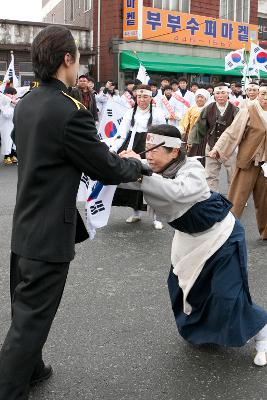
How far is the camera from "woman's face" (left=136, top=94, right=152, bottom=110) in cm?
639

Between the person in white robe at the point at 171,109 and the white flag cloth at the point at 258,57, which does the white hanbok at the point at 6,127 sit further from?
the white flag cloth at the point at 258,57

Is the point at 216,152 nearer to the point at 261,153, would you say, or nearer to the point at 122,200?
the point at 261,153

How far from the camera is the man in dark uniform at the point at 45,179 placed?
229cm

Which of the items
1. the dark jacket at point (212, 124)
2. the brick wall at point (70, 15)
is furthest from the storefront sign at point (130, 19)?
the dark jacket at point (212, 124)

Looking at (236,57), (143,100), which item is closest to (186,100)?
(236,57)

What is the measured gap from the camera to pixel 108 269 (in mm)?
4984

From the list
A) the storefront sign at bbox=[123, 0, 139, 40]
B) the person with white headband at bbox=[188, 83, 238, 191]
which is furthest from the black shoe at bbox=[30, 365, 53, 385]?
the storefront sign at bbox=[123, 0, 139, 40]

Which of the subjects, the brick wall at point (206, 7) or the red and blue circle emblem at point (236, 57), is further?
the brick wall at point (206, 7)

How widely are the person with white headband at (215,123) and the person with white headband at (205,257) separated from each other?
4.12m

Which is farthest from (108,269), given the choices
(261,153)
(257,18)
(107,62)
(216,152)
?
(257,18)

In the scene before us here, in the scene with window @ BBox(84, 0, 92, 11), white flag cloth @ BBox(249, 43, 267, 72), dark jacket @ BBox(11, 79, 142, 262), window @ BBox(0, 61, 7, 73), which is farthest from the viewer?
window @ BBox(84, 0, 92, 11)

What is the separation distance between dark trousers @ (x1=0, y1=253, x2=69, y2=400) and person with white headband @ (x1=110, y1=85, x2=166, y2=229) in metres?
3.95

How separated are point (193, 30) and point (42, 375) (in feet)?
73.9

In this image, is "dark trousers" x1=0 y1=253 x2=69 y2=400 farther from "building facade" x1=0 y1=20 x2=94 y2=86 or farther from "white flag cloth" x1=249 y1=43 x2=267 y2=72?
"building facade" x1=0 y1=20 x2=94 y2=86
